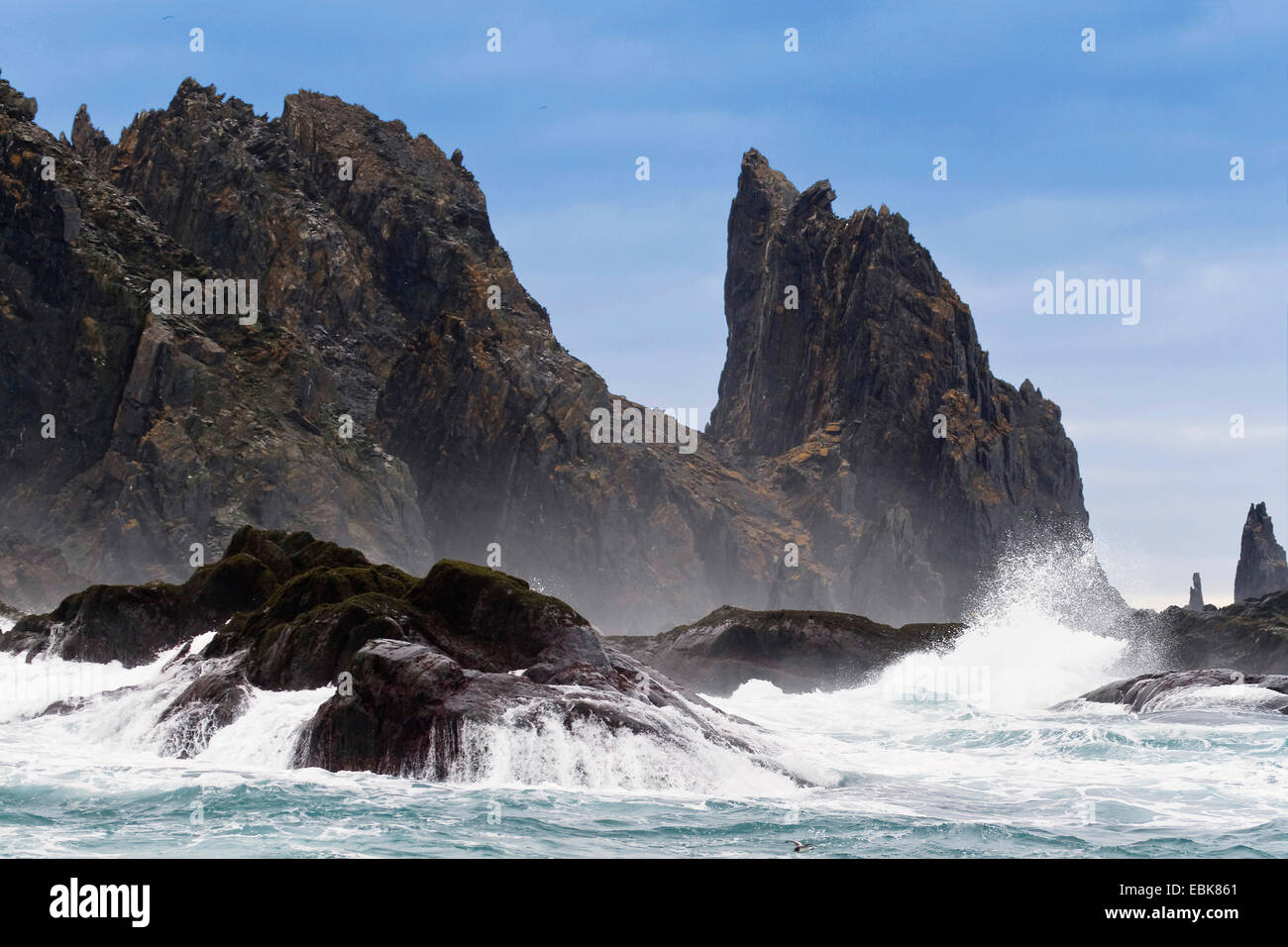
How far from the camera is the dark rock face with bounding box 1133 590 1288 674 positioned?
5116 cm

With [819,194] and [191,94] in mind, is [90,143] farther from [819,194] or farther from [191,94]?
[819,194]

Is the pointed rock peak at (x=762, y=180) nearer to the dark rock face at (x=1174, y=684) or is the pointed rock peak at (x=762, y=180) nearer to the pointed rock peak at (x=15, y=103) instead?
the pointed rock peak at (x=15, y=103)

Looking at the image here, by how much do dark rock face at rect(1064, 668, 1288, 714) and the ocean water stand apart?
5.73m

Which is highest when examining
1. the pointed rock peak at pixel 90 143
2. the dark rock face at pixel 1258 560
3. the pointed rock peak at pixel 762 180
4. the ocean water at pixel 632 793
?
the pointed rock peak at pixel 762 180

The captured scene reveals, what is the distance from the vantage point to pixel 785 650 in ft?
166

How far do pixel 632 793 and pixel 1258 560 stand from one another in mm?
168436

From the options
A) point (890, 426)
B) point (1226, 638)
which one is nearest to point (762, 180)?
point (890, 426)

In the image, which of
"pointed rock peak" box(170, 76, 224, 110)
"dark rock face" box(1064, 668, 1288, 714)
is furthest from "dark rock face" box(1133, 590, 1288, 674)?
"pointed rock peak" box(170, 76, 224, 110)

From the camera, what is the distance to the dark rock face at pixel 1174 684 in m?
36.7

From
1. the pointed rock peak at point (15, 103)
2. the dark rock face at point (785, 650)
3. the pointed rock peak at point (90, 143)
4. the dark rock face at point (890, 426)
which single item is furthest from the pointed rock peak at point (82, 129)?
the dark rock face at point (785, 650)

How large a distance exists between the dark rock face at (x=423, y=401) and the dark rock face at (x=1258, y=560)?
869 inches

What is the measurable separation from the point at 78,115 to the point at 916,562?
113 metres

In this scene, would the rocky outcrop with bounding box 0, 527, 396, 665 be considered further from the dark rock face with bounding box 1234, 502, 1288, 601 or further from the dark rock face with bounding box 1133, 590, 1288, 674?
the dark rock face with bounding box 1234, 502, 1288, 601

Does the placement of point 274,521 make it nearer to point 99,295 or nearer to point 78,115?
point 99,295
